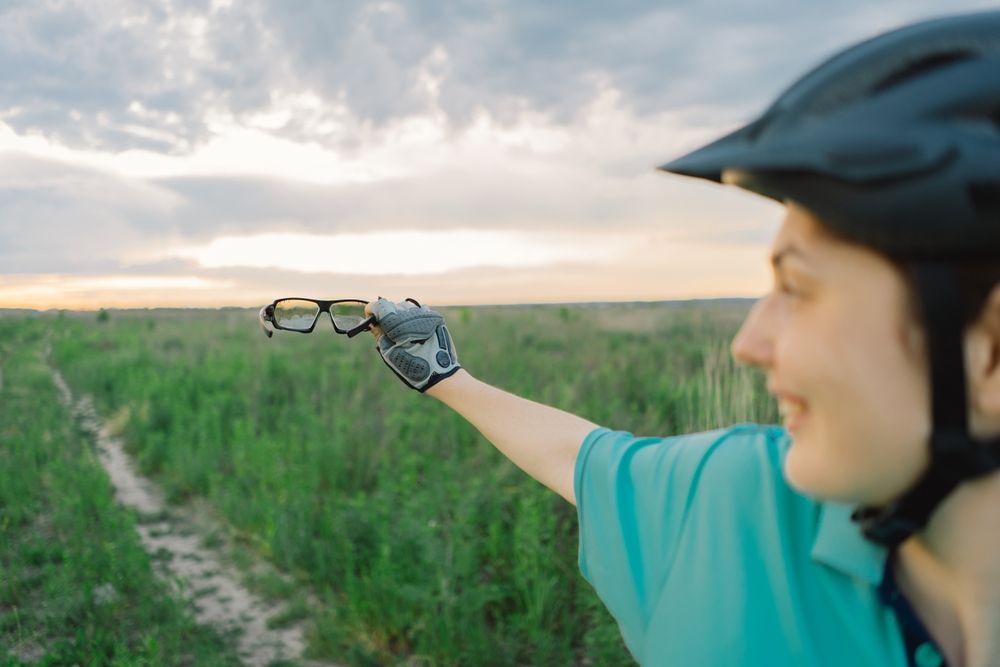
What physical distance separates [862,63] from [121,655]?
3673 millimetres

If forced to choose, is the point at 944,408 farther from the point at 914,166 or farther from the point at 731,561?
the point at 731,561

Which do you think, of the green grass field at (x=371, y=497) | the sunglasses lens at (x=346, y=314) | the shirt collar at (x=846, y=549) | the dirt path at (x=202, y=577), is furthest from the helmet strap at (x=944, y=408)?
the dirt path at (x=202, y=577)

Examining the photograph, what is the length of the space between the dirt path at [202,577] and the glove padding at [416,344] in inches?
92.5

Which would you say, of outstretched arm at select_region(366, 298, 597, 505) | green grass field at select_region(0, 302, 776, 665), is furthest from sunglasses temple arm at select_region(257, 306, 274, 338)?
green grass field at select_region(0, 302, 776, 665)

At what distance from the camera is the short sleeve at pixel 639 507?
111cm

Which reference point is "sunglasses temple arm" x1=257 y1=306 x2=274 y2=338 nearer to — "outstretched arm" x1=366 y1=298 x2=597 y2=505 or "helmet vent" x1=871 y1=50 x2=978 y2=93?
"outstretched arm" x1=366 y1=298 x2=597 y2=505

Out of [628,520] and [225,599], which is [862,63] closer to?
[628,520]

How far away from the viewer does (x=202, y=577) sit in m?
4.52

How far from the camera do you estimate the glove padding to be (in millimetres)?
1793

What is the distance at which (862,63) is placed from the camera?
0.89 m

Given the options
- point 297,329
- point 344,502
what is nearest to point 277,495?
point 344,502

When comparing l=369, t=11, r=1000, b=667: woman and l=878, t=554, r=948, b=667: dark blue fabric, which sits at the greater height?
l=369, t=11, r=1000, b=667: woman

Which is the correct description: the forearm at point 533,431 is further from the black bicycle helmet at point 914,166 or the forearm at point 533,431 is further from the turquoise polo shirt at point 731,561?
the black bicycle helmet at point 914,166

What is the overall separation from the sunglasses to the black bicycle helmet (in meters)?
1.32
